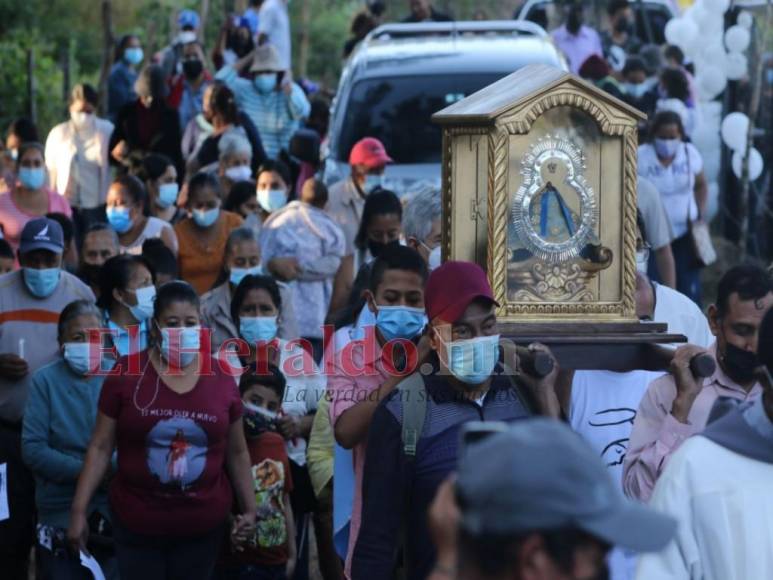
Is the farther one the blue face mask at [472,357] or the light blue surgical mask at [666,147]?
the light blue surgical mask at [666,147]

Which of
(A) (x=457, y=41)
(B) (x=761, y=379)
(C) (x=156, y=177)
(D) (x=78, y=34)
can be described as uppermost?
(D) (x=78, y=34)

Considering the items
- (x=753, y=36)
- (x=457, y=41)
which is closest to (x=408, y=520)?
(x=457, y=41)

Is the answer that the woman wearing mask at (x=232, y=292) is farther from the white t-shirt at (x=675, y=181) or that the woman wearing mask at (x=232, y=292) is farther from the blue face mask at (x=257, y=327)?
the white t-shirt at (x=675, y=181)

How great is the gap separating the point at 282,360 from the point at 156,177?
12.9 feet

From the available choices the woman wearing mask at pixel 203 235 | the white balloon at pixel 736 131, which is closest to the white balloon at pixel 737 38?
the white balloon at pixel 736 131

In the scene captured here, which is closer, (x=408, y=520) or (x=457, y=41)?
(x=408, y=520)

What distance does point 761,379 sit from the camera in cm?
419

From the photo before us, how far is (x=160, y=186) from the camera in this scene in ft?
38.3

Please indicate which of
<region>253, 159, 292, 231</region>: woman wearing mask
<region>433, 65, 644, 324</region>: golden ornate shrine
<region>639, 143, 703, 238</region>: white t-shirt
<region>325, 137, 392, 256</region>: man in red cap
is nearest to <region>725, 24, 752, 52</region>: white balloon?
<region>639, 143, 703, 238</region>: white t-shirt

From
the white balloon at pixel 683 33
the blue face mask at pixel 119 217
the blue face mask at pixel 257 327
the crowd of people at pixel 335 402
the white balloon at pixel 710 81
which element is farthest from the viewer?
the white balloon at pixel 683 33

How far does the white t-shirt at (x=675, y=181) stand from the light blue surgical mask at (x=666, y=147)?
4 centimetres

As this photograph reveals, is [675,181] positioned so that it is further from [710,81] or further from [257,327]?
[257,327]

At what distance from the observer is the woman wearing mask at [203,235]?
10.4 metres

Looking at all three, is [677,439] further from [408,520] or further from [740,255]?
[740,255]
